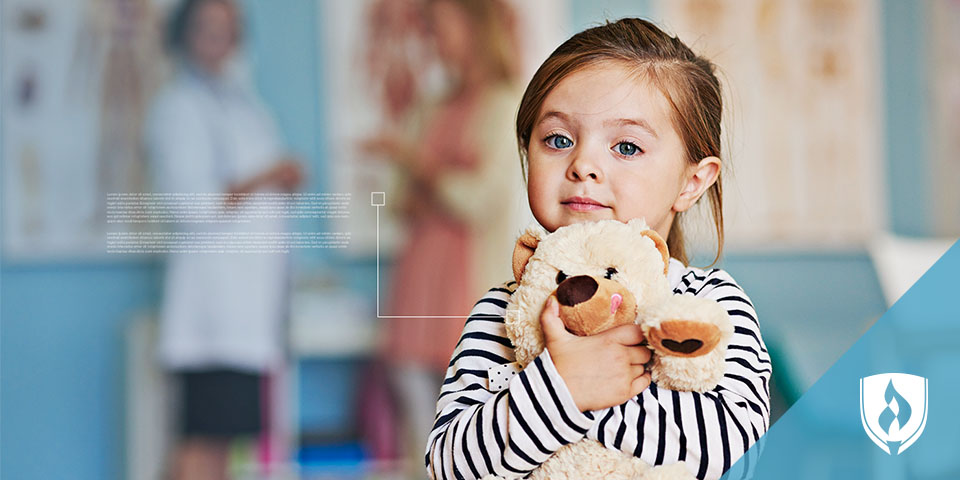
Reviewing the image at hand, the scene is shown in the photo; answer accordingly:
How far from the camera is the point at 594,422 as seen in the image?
0.53 meters

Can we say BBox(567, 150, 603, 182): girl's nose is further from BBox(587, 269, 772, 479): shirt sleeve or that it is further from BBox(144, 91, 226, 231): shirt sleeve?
BBox(144, 91, 226, 231): shirt sleeve

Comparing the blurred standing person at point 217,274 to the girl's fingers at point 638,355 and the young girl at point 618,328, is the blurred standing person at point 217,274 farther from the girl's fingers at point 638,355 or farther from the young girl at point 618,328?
the girl's fingers at point 638,355

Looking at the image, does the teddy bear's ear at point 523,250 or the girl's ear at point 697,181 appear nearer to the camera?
the teddy bear's ear at point 523,250

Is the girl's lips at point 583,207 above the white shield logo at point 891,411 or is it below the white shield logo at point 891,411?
above

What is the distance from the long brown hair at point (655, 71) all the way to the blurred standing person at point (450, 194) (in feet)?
3.57

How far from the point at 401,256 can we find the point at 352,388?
A: 1.11 feet

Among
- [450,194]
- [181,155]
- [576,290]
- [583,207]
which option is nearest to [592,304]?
[576,290]

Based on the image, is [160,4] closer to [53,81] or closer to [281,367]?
[53,81]

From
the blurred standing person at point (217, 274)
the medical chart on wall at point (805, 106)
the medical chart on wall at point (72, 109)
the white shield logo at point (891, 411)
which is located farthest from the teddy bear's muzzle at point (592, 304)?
the medical chart on wall at point (72, 109)

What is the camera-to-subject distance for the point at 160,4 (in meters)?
1.96

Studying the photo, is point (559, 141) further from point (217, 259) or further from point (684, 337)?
point (217, 259)

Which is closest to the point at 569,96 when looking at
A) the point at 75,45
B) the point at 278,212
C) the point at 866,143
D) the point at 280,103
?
the point at 278,212

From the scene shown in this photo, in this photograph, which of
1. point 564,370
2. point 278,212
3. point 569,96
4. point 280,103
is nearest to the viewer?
point 564,370

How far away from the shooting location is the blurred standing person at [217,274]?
183cm
